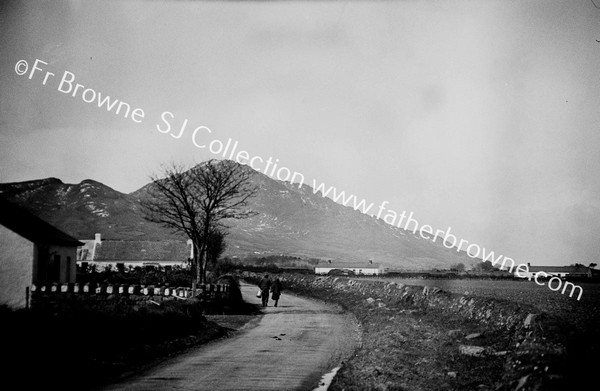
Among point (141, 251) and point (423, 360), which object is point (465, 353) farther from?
point (141, 251)

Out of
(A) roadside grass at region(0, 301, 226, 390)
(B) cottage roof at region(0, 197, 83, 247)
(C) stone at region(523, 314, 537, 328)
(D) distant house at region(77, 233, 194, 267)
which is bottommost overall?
(D) distant house at region(77, 233, 194, 267)

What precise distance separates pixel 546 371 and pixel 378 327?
12.7 meters

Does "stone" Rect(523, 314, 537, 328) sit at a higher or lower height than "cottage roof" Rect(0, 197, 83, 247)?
lower

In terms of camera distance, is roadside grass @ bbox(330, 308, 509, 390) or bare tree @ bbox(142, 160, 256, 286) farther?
bare tree @ bbox(142, 160, 256, 286)

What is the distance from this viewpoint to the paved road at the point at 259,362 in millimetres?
10875

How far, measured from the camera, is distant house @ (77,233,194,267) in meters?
95.7

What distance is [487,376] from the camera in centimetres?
1087

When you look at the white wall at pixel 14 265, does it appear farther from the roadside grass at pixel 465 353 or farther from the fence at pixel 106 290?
the roadside grass at pixel 465 353

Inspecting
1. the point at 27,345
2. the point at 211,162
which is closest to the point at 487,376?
the point at 27,345

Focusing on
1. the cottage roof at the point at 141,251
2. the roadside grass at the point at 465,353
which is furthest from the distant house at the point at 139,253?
the roadside grass at the point at 465,353

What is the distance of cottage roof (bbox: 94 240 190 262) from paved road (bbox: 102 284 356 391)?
77202 millimetres

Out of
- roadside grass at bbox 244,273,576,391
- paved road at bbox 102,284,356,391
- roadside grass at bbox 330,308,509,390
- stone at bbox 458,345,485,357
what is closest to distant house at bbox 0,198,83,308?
paved road at bbox 102,284,356,391

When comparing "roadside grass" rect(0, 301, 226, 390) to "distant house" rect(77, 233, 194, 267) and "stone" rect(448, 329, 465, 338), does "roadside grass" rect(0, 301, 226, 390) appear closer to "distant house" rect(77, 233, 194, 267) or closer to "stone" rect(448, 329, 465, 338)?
"stone" rect(448, 329, 465, 338)

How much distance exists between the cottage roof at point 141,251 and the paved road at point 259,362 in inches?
3039
